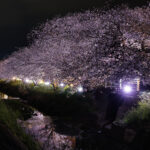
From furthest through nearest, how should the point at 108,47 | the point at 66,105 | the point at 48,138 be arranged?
the point at 66,105 → the point at 108,47 → the point at 48,138

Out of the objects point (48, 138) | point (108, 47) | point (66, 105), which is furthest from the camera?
point (66, 105)

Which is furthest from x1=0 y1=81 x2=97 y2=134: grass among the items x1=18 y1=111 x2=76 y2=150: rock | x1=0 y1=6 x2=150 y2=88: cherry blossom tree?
x1=18 y1=111 x2=76 y2=150: rock

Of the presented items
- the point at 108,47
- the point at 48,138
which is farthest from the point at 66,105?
the point at 48,138

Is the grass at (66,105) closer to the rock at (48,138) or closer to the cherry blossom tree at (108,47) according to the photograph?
the cherry blossom tree at (108,47)

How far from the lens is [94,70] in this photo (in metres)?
9.52

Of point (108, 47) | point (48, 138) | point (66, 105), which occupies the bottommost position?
point (66, 105)

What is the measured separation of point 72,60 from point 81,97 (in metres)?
4.29

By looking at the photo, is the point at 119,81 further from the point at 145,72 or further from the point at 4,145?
the point at 4,145

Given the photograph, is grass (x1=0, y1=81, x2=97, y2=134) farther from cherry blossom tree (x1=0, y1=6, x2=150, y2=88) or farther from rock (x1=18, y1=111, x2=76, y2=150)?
rock (x1=18, y1=111, x2=76, y2=150)

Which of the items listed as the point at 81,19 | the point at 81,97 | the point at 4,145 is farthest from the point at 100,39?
the point at 4,145

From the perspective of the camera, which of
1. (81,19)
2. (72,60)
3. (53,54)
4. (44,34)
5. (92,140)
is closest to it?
(92,140)

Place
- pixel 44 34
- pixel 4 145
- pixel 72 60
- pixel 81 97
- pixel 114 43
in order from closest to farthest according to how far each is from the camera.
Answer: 1. pixel 4 145
2. pixel 114 43
3. pixel 72 60
4. pixel 81 97
5. pixel 44 34

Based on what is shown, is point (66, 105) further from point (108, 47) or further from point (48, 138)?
point (48, 138)

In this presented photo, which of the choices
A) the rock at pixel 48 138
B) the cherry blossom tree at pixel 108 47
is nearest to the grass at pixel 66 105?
the cherry blossom tree at pixel 108 47
